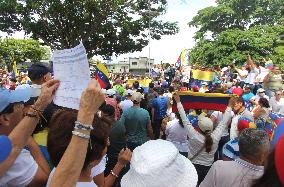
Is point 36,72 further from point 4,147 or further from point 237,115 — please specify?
point 237,115

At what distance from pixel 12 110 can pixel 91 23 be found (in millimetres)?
20494

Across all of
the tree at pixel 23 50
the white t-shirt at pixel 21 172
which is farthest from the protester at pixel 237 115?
the tree at pixel 23 50

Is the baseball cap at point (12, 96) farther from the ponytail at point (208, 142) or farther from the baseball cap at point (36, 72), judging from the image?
the ponytail at point (208, 142)

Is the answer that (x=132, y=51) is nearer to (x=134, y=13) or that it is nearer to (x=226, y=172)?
(x=134, y=13)

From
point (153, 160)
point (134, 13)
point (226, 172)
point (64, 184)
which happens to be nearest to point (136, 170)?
point (153, 160)

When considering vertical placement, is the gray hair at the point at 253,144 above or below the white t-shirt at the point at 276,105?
above

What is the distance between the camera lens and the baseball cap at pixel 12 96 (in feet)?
7.45

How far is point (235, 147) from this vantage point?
3.79 meters

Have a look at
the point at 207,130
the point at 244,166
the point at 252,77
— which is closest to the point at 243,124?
the point at 207,130

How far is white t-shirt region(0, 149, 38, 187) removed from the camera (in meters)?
2.25

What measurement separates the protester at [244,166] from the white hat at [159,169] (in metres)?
0.96

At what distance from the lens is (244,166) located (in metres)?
3.01

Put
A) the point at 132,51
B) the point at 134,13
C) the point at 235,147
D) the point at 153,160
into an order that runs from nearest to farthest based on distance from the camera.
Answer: the point at 153,160
the point at 235,147
the point at 134,13
the point at 132,51

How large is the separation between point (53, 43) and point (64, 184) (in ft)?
76.2
